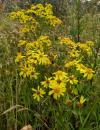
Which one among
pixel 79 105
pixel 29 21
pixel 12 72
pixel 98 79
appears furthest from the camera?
pixel 29 21

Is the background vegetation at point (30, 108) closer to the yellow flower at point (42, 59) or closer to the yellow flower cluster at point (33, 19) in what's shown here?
the yellow flower at point (42, 59)

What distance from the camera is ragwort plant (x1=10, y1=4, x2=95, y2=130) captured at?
2.31 meters

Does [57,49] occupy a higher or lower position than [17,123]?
higher

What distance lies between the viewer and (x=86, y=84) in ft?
8.65

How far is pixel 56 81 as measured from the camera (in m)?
2.23

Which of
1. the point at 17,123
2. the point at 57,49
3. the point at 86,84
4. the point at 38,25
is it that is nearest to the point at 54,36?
the point at 38,25

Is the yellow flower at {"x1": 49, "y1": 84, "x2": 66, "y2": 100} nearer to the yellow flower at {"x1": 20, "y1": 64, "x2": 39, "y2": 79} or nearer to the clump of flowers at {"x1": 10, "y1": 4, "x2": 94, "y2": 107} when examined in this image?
the clump of flowers at {"x1": 10, "y1": 4, "x2": 94, "y2": 107}

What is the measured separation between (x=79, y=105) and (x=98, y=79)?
10.2 inches

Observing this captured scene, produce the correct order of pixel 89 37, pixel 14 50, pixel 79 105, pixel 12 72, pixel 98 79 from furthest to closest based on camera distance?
pixel 89 37 < pixel 14 50 < pixel 12 72 < pixel 98 79 < pixel 79 105

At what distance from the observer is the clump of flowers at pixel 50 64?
2.29m

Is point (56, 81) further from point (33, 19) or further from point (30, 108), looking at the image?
point (33, 19)

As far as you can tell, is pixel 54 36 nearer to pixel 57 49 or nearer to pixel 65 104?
pixel 57 49

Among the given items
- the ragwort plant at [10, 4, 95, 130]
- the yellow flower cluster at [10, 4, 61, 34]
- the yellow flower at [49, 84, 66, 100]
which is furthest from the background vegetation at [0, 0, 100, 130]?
the yellow flower cluster at [10, 4, 61, 34]

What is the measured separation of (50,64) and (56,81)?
0.46m
